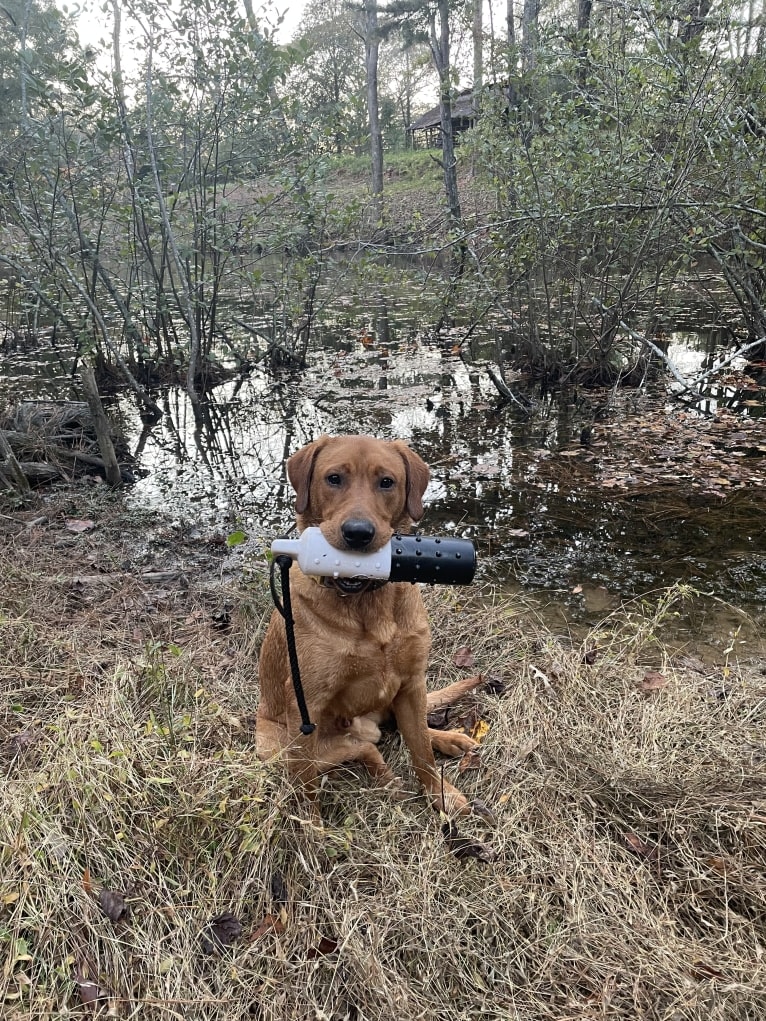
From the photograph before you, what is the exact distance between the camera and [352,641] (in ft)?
8.21

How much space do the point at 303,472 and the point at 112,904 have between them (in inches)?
69.5

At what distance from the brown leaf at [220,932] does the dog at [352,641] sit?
0.52 metres

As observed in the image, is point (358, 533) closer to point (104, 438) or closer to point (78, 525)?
point (78, 525)

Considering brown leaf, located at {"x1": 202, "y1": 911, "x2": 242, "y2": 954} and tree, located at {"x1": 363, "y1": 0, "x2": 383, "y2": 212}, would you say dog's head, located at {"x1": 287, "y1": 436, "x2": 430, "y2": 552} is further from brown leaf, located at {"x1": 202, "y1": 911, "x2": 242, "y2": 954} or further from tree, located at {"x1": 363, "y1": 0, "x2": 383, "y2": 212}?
tree, located at {"x1": 363, "y1": 0, "x2": 383, "y2": 212}

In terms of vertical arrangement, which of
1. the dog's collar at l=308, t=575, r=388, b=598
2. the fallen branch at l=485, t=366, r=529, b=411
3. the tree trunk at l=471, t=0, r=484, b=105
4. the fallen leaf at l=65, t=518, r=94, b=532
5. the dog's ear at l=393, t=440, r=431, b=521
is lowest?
the fallen leaf at l=65, t=518, r=94, b=532

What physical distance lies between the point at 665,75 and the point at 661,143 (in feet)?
4.54

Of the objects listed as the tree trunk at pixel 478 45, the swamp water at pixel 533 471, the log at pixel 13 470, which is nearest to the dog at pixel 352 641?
the swamp water at pixel 533 471

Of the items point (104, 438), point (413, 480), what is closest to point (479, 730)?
point (413, 480)

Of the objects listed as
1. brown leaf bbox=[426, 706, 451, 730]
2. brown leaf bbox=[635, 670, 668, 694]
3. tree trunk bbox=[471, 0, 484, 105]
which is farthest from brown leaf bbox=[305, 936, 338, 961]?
tree trunk bbox=[471, 0, 484, 105]

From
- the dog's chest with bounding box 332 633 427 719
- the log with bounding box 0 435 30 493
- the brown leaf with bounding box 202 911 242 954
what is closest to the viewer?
the brown leaf with bounding box 202 911 242 954

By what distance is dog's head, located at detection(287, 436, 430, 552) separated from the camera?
8.54 ft

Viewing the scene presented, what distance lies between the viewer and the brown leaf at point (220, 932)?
2199 millimetres

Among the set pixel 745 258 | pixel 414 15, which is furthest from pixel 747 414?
pixel 414 15

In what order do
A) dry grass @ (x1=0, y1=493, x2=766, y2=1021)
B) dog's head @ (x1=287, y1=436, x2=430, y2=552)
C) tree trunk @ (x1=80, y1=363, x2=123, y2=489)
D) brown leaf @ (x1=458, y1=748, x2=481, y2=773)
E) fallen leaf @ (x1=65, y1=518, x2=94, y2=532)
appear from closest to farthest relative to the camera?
dry grass @ (x1=0, y1=493, x2=766, y2=1021), dog's head @ (x1=287, y1=436, x2=430, y2=552), brown leaf @ (x1=458, y1=748, x2=481, y2=773), fallen leaf @ (x1=65, y1=518, x2=94, y2=532), tree trunk @ (x1=80, y1=363, x2=123, y2=489)
